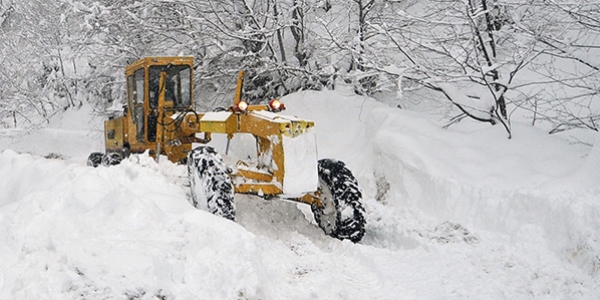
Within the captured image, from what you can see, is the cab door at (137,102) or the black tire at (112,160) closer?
the cab door at (137,102)

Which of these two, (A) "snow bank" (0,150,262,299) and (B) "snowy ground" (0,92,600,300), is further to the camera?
(B) "snowy ground" (0,92,600,300)

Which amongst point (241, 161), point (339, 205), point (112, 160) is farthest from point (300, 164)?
point (112, 160)

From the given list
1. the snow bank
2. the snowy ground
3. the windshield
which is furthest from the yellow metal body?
the snow bank

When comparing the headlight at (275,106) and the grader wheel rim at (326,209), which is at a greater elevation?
the headlight at (275,106)

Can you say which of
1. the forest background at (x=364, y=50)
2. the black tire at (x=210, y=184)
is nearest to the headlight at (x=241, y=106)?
the black tire at (x=210, y=184)

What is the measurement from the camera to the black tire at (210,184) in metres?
6.32

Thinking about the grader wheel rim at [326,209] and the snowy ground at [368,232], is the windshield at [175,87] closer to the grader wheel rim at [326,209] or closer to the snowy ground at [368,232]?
the snowy ground at [368,232]

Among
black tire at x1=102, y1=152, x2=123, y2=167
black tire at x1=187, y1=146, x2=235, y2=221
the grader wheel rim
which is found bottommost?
black tire at x1=102, y1=152, x2=123, y2=167

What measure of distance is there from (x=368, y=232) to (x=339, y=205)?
642 mm

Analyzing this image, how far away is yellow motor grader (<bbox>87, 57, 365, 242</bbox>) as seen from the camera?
6398 mm

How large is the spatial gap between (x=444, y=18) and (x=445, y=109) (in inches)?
69.5

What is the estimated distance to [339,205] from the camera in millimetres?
6836

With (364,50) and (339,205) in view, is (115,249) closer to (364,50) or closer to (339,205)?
(339,205)

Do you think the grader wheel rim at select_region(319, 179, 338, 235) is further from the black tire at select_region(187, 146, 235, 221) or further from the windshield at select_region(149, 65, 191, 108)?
the windshield at select_region(149, 65, 191, 108)
